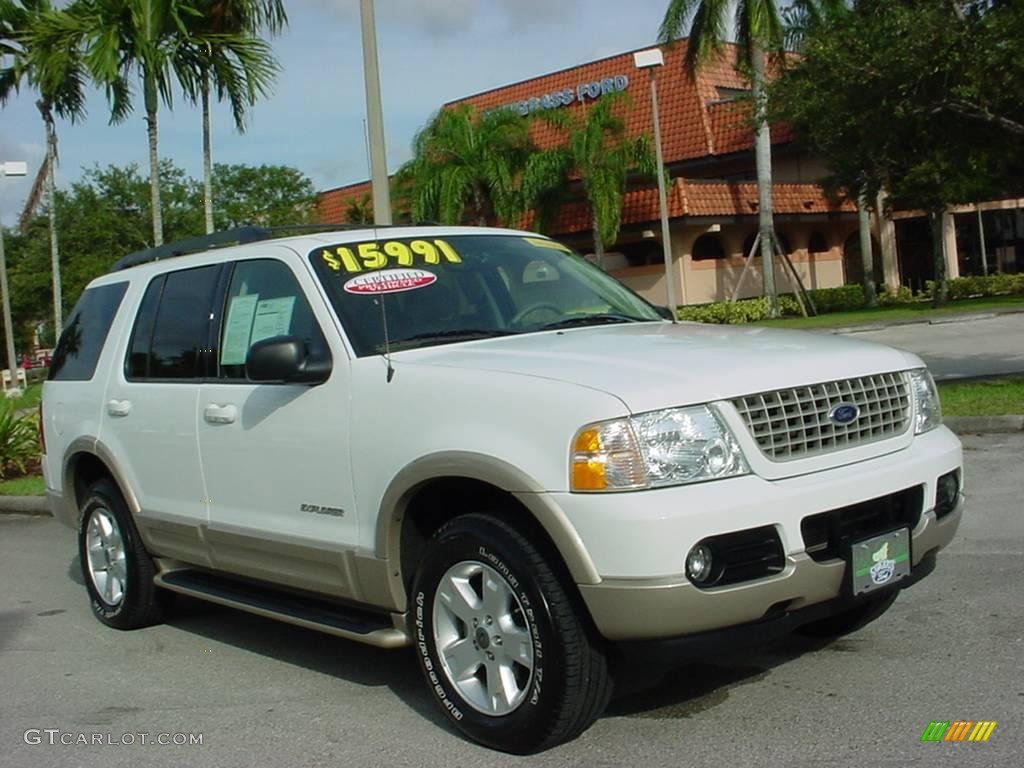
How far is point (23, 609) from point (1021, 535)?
6067 millimetres

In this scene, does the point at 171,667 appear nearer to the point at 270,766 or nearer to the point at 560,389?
the point at 270,766

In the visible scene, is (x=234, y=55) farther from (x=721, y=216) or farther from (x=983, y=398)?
(x=721, y=216)

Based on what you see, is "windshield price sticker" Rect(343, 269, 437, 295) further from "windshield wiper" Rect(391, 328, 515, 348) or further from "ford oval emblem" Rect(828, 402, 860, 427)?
"ford oval emblem" Rect(828, 402, 860, 427)

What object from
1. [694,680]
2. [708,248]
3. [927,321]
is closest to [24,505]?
[694,680]

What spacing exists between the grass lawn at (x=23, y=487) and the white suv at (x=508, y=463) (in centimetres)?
665

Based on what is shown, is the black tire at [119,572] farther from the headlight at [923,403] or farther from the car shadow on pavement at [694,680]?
the headlight at [923,403]

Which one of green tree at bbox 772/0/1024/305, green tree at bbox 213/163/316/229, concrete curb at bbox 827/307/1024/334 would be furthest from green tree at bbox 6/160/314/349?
green tree at bbox 772/0/1024/305

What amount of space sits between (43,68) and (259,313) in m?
17.4

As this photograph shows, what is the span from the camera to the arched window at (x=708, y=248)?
40.1m

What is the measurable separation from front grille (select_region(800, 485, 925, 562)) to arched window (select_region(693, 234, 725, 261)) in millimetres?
35936

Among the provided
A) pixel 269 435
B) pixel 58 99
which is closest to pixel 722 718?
pixel 269 435

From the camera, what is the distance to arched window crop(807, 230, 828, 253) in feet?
143

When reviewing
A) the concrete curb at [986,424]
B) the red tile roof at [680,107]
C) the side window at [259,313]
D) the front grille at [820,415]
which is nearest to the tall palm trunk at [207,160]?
the concrete curb at [986,424]

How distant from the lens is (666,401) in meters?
4.04
